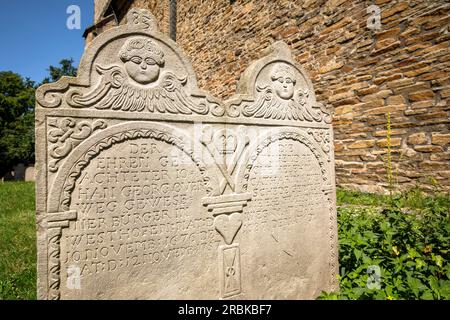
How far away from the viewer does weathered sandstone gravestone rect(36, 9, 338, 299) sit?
5.63 feet

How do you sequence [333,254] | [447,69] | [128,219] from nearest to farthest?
[128,219]
[333,254]
[447,69]

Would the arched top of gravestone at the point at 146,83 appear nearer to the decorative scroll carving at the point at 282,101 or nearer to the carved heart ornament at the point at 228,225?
the decorative scroll carving at the point at 282,101

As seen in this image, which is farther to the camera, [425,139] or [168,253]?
[425,139]

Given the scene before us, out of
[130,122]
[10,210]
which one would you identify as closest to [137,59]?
[130,122]

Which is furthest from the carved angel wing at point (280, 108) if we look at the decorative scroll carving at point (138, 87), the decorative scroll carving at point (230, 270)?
the decorative scroll carving at point (230, 270)

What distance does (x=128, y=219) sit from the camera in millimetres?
1869

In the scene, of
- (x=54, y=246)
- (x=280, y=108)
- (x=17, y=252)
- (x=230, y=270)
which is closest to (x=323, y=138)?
(x=280, y=108)

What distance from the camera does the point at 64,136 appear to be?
170 centimetres

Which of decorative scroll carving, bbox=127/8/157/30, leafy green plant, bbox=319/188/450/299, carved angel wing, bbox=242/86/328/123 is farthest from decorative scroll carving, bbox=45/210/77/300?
leafy green plant, bbox=319/188/450/299

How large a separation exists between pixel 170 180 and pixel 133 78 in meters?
0.76

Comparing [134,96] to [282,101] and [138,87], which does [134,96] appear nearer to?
[138,87]

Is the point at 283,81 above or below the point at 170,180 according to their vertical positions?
above
